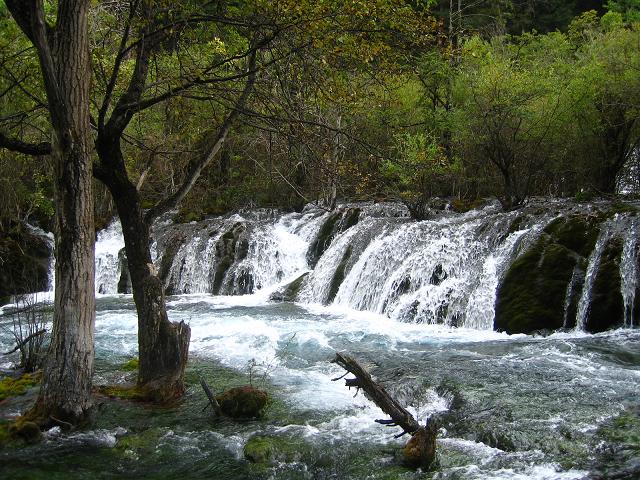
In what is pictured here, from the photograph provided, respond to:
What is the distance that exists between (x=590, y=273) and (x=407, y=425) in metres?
6.96

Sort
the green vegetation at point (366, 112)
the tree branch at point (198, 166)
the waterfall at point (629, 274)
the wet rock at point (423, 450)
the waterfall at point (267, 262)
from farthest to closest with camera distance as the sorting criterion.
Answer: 1. the waterfall at point (267, 262)
2. the waterfall at point (629, 274)
3. the tree branch at point (198, 166)
4. the green vegetation at point (366, 112)
5. the wet rock at point (423, 450)

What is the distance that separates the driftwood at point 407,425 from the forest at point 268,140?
0.99m

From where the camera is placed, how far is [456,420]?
644 centimetres

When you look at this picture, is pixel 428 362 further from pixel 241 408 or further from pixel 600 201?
pixel 600 201

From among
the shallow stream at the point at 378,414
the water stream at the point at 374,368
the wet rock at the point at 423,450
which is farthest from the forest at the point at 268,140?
the wet rock at the point at 423,450

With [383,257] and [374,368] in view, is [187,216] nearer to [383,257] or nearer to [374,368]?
[383,257]

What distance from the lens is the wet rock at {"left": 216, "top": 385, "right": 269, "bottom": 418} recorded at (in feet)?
21.7

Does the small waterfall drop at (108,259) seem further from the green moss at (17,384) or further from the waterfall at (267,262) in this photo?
the green moss at (17,384)

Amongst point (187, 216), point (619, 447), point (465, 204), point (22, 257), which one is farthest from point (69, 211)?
point (187, 216)

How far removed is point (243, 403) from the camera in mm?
6648

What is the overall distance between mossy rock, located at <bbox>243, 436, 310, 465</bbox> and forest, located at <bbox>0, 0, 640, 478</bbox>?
106 cm

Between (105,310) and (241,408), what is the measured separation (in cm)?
869

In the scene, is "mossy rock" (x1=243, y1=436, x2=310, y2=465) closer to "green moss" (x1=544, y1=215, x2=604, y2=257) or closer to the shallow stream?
the shallow stream

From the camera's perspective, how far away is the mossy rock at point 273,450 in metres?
5.53
